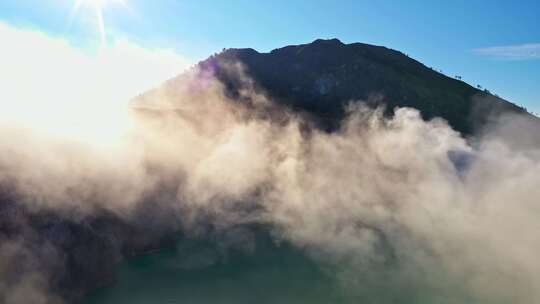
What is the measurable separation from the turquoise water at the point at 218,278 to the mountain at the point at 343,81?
4858 cm

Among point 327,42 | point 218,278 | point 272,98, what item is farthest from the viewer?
point 327,42

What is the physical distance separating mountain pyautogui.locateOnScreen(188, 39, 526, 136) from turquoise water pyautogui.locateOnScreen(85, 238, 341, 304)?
159 feet

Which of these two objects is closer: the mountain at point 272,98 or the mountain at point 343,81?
the mountain at point 272,98

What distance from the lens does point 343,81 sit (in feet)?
295

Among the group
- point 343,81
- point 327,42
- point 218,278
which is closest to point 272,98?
point 343,81

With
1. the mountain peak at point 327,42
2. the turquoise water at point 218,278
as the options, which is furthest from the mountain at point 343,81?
the turquoise water at point 218,278

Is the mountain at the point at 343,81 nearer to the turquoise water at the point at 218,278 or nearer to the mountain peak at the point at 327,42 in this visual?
the mountain peak at the point at 327,42

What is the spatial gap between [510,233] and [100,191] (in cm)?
2397

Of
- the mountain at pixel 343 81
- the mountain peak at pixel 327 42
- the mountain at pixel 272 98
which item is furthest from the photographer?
the mountain peak at pixel 327 42

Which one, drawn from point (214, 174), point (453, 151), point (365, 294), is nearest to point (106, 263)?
point (214, 174)

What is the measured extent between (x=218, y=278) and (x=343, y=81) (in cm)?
7006

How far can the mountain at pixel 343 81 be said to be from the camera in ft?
278

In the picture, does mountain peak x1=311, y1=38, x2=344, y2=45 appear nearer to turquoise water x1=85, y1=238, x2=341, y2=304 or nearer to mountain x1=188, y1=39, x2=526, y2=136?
mountain x1=188, y1=39, x2=526, y2=136

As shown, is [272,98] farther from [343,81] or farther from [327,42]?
[327,42]
